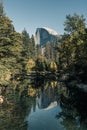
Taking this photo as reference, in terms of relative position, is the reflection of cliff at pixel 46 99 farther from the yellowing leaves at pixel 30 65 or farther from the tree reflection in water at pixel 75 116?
the yellowing leaves at pixel 30 65

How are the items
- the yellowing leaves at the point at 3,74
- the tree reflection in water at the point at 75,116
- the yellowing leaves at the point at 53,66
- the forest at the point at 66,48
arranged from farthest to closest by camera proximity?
the yellowing leaves at the point at 53,66, the forest at the point at 66,48, the yellowing leaves at the point at 3,74, the tree reflection in water at the point at 75,116

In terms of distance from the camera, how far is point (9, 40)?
225 ft

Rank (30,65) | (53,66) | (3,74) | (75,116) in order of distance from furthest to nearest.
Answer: (30,65), (53,66), (3,74), (75,116)

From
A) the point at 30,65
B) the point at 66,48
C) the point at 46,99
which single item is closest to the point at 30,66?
the point at 30,65

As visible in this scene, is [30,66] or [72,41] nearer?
[72,41]

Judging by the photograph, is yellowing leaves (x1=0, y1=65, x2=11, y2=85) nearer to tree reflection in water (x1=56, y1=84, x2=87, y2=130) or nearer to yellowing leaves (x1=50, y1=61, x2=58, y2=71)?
tree reflection in water (x1=56, y1=84, x2=87, y2=130)

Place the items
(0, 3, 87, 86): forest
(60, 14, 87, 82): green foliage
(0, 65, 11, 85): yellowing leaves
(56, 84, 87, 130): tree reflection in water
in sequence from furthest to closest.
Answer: (60, 14, 87, 82): green foliage, (0, 3, 87, 86): forest, (0, 65, 11, 85): yellowing leaves, (56, 84, 87, 130): tree reflection in water

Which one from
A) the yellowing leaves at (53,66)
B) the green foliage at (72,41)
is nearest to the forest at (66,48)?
the green foliage at (72,41)

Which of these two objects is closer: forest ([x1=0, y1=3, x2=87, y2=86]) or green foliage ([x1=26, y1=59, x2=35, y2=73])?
forest ([x1=0, y1=3, x2=87, y2=86])

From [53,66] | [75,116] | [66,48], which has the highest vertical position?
[66,48]

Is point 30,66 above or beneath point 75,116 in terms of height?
above

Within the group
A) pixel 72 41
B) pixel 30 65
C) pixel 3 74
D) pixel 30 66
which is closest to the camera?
pixel 3 74

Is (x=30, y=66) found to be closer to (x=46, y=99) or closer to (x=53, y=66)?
(x=53, y=66)

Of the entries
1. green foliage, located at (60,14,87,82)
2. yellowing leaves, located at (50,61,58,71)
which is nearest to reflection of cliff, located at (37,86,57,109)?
green foliage, located at (60,14,87,82)
